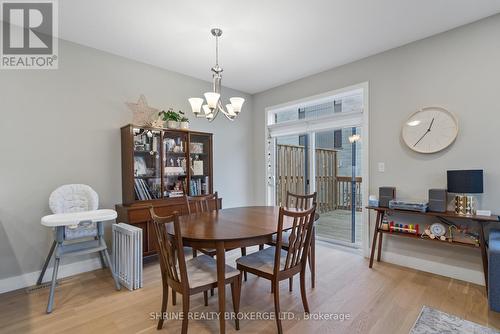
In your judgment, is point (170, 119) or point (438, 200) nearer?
point (438, 200)

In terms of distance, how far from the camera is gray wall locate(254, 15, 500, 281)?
250 centimetres

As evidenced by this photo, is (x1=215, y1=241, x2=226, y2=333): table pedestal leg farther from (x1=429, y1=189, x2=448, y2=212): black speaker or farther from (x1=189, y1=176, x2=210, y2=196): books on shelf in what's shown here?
(x1=429, y1=189, x2=448, y2=212): black speaker

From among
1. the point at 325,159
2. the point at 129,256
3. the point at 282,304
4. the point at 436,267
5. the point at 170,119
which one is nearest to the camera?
the point at 282,304

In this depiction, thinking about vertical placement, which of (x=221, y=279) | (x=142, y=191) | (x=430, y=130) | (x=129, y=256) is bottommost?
(x=129, y=256)

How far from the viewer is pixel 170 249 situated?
173 cm

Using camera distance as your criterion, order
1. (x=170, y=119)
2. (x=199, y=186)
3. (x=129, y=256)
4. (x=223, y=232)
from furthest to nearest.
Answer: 1. (x=199, y=186)
2. (x=170, y=119)
3. (x=129, y=256)
4. (x=223, y=232)

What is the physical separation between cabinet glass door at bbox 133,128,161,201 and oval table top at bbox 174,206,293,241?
1.07m

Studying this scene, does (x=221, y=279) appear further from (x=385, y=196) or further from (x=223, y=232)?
(x=385, y=196)

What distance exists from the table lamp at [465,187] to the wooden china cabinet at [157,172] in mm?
3070

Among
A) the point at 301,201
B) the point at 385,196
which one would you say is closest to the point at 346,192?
the point at 385,196

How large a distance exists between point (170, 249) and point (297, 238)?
959 millimetres

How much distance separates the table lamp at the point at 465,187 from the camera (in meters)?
2.39

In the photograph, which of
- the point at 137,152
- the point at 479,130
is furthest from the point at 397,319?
the point at 137,152

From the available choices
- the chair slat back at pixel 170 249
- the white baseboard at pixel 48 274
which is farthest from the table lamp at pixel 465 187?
the white baseboard at pixel 48 274
